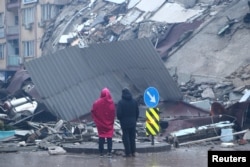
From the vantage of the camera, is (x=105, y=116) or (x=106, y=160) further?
(x=105, y=116)

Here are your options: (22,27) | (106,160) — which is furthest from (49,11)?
(106,160)

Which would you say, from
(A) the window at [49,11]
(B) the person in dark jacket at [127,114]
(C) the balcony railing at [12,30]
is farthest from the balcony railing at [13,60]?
(B) the person in dark jacket at [127,114]

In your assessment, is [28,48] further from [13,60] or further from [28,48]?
[13,60]

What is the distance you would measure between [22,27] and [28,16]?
4.99 ft

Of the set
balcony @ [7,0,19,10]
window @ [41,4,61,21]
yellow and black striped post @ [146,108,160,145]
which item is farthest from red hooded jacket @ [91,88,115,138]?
balcony @ [7,0,19,10]

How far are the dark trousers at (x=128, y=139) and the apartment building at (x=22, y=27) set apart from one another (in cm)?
4411

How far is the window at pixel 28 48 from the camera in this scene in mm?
64562

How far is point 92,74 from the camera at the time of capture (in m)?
25.3

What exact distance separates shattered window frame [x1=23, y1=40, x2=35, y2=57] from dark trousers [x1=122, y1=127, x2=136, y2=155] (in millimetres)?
48092

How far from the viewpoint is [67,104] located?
24.0 metres

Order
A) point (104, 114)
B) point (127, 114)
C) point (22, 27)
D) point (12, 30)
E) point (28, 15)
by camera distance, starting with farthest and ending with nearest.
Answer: point (12, 30)
point (22, 27)
point (28, 15)
point (104, 114)
point (127, 114)

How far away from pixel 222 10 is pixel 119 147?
24.2 metres

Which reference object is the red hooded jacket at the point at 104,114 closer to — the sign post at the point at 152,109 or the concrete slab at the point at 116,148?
the concrete slab at the point at 116,148

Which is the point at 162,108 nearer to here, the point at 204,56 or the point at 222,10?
the point at 204,56
